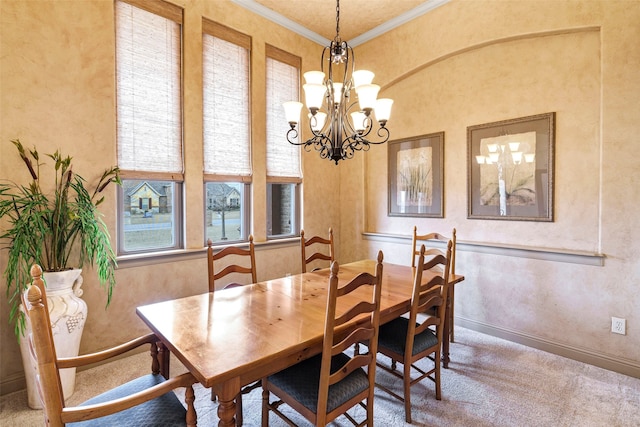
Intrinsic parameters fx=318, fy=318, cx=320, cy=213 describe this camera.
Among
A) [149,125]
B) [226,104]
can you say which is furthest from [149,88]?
[226,104]

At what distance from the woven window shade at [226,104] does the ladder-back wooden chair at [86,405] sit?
7.38ft

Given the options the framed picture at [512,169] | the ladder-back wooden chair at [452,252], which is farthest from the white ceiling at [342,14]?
the ladder-back wooden chair at [452,252]

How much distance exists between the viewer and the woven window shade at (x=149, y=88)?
2785 millimetres

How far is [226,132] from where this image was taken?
345 centimetres

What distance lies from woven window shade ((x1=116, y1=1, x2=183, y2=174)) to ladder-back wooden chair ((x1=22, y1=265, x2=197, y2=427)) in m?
1.86

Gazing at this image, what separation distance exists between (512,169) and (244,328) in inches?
114

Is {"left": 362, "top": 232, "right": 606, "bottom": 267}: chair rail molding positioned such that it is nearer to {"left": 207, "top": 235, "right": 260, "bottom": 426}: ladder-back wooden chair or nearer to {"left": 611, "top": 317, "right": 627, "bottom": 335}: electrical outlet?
{"left": 611, "top": 317, "right": 627, "bottom": 335}: electrical outlet

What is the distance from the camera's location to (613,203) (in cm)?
256

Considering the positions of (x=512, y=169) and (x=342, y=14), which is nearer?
(x=512, y=169)

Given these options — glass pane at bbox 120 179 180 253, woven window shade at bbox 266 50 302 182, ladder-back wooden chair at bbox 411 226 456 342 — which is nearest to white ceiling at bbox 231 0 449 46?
woven window shade at bbox 266 50 302 182

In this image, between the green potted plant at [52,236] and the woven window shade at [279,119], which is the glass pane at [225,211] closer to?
the woven window shade at [279,119]

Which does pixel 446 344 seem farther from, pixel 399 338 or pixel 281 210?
pixel 281 210

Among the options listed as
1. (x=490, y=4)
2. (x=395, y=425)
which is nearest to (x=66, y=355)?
(x=395, y=425)

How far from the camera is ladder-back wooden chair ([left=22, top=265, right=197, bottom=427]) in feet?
3.57
